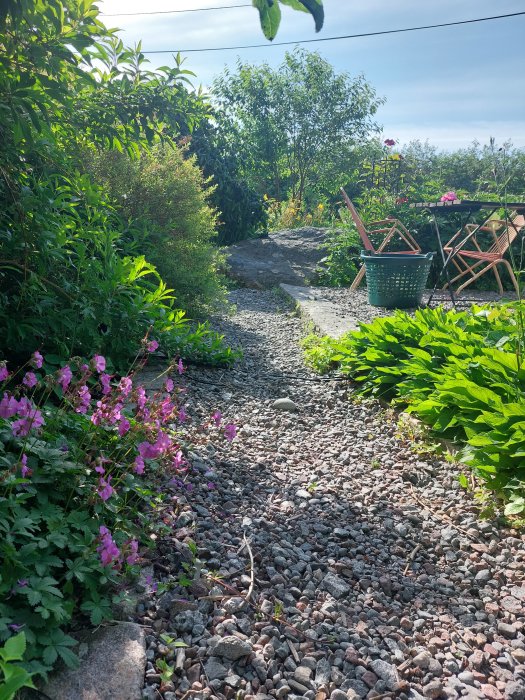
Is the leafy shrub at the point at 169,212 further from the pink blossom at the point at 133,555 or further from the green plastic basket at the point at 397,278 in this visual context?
the pink blossom at the point at 133,555

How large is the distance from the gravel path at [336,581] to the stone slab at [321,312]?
2.06 metres

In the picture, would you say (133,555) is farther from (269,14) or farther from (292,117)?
(292,117)

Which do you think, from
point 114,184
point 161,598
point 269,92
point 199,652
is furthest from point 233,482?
point 269,92

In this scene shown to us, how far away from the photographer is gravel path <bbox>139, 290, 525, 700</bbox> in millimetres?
1466

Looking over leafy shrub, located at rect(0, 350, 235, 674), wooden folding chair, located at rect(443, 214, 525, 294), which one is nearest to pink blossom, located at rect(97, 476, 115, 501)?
leafy shrub, located at rect(0, 350, 235, 674)

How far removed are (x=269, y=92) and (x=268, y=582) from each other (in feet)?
47.0

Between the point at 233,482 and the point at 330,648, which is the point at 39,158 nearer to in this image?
the point at 233,482

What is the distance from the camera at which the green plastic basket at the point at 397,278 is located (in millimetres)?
6316

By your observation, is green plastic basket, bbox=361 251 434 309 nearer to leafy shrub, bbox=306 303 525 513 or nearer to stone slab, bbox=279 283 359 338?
stone slab, bbox=279 283 359 338

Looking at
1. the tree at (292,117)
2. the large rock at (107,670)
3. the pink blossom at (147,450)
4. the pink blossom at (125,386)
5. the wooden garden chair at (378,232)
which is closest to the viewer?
the large rock at (107,670)

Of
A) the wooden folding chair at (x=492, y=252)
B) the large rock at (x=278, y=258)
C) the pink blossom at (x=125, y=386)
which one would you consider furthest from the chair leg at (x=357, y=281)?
the pink blossom at (x=125, y=386)

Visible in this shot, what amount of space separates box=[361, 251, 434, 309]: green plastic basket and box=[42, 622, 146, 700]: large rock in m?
5.35

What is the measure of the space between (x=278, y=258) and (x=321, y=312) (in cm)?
347

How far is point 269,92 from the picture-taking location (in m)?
14.4
